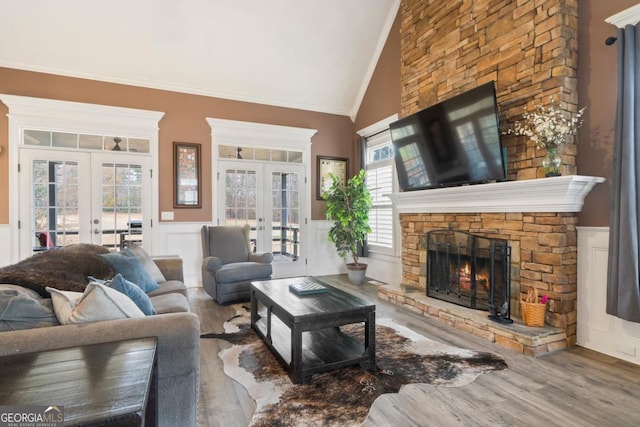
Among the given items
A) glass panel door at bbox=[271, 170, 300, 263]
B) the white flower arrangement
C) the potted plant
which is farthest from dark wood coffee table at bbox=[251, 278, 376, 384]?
glass panel door at bbox=[271, 170, 300, 263]

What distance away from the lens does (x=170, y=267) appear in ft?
11.8

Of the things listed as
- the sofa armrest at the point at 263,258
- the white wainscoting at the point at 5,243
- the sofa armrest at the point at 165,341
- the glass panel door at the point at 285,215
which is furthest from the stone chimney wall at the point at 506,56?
the white wainscoting at the point at 5,243

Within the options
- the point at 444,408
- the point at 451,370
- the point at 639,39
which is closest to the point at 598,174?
the point at 639,39

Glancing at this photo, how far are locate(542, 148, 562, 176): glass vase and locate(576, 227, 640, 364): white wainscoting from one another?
0.57 metres

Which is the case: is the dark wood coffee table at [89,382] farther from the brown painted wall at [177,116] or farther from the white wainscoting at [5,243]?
the white wainscoting at [5,243]

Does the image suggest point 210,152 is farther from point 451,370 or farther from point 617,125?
point 617,125

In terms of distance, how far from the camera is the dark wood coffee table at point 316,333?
2256 mm

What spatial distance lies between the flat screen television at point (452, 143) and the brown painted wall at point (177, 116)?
6.84ft

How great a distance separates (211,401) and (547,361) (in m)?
2.52

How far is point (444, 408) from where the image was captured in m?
1.96

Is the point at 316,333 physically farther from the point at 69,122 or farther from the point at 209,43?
the point at 69,122

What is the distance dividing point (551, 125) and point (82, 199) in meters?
5.73

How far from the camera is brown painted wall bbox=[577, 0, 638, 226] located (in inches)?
106

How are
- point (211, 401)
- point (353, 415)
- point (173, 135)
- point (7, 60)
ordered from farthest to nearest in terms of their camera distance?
point (173, 135), point (7, 60), point (211, 401), point (353, 415)
